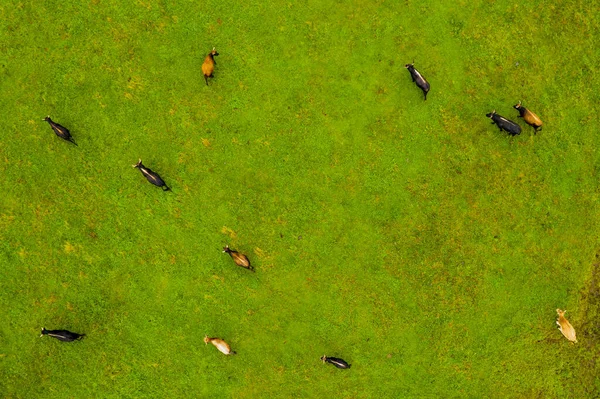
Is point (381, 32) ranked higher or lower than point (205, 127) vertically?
Answer: higher

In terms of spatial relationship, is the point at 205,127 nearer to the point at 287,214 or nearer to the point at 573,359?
the point at 287,214

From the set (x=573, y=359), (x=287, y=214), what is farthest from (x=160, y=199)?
(x=573, y=359)

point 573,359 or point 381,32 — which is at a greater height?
point 381,32

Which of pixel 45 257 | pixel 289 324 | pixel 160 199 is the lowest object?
pixel 45 257

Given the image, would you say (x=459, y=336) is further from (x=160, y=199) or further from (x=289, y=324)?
(x=160, y=199)

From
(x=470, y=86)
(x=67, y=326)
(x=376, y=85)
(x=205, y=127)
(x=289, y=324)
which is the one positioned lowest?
(x=67, y=326)

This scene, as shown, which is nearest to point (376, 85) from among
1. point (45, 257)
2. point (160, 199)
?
point (160, 199)
